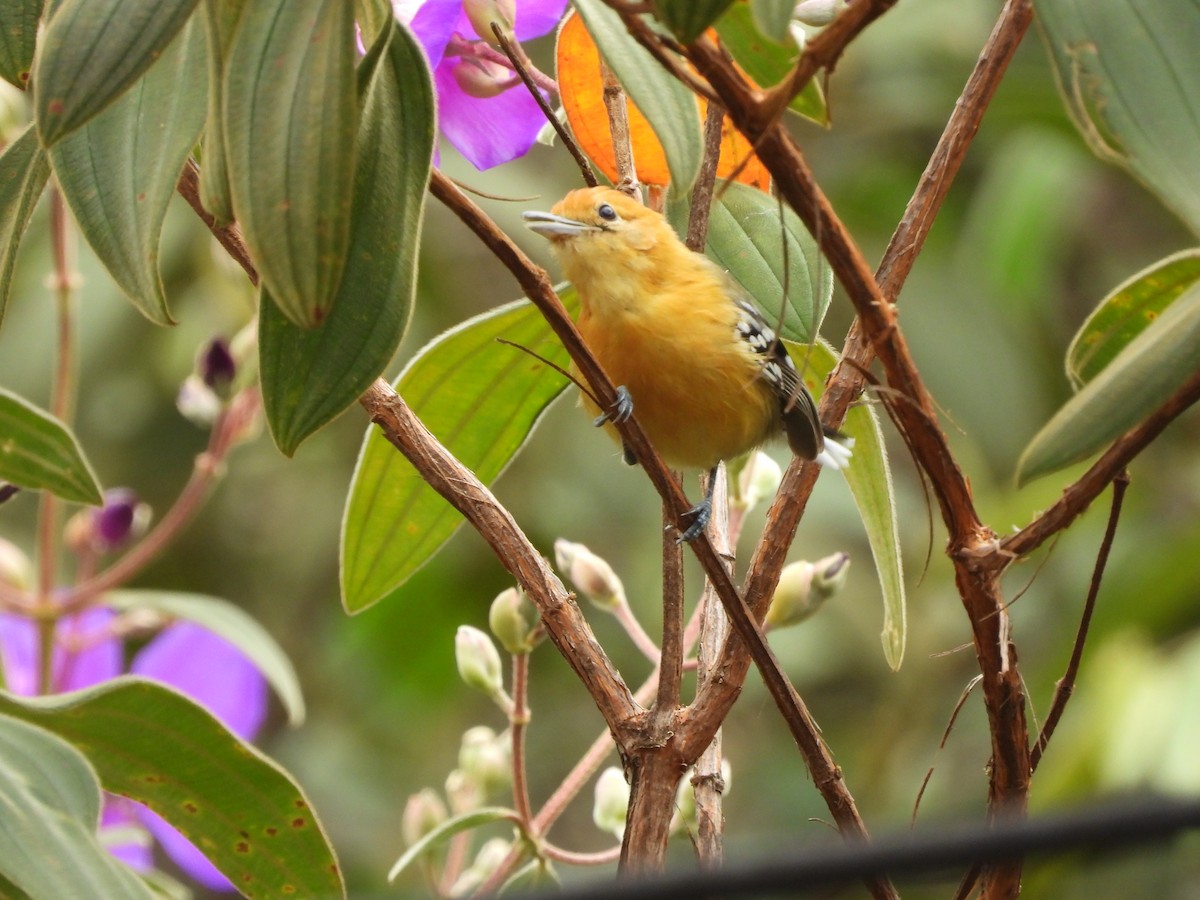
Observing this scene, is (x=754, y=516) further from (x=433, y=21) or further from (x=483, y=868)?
(x=433, y=21)

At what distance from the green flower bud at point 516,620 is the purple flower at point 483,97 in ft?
1.24

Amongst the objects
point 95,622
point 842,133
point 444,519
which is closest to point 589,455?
point 842,133

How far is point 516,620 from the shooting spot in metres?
1.25

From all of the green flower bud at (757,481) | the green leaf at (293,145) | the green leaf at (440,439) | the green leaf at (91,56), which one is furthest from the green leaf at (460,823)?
the green leaf at (91,56)

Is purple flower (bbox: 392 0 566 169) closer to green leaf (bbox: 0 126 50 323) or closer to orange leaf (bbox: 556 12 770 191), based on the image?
orange leaf (bbox: 556 12 770 191)

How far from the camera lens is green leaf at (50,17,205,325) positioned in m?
0.92

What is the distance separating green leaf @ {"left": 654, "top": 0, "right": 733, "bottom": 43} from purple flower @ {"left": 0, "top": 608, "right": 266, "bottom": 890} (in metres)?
1.21

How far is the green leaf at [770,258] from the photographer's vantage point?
3.71 feet

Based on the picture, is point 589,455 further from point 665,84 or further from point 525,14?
point 665,84

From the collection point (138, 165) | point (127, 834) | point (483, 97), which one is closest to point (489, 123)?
point (483, 97)

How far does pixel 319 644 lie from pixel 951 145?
10.4 ft

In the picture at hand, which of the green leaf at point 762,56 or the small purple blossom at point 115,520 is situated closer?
the green leaf at point 762,56

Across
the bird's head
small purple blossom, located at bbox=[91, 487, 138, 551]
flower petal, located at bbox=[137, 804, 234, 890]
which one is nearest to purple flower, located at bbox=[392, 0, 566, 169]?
the bird's head

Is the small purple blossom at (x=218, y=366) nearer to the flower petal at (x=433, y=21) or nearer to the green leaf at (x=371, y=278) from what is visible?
the flower petal at (x=433, y=21)
